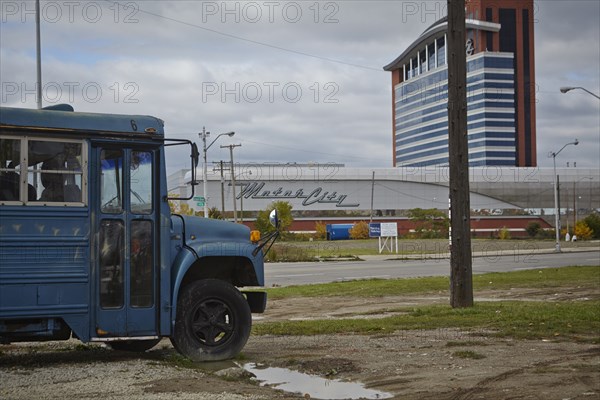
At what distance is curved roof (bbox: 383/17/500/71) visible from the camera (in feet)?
549

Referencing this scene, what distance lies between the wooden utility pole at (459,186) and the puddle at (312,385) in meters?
7.02

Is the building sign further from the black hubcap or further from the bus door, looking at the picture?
the bus door

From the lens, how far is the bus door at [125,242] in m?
Answer: 9.23

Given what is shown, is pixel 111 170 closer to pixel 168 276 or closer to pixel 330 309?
pixel 168 276

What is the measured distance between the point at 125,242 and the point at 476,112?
17192 cm

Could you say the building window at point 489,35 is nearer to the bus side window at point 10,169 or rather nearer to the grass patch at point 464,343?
the grass patch at point 464,343

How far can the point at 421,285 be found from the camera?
2341cm

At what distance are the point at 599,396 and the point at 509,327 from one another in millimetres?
5022

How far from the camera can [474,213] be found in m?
109

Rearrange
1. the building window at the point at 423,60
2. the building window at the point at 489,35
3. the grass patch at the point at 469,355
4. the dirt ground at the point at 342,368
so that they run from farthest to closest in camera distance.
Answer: the building window at the point at 423,60 → the building window at the point at 489,35 → the grass patch at the point at 469,355 → the dirt ground at the point at 342,368

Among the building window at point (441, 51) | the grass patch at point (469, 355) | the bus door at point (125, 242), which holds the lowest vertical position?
the grass patch at point (469, 355)

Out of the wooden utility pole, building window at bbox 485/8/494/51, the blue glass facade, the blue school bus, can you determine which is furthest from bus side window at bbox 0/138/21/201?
building window at bbox 485/8/494/51

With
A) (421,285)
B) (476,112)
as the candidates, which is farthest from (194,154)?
(476,112)

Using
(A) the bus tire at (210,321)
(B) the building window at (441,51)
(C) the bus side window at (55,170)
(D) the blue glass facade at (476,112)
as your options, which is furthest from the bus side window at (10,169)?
(B) the building window at (441,51)
